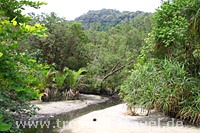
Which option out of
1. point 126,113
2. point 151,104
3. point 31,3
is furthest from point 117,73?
point 31,3

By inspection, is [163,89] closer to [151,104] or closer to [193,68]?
[151,104]

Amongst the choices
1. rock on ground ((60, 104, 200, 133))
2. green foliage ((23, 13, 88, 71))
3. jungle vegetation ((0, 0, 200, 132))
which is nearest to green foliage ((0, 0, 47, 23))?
jungle vegetation ((0, 0, 200, 132))

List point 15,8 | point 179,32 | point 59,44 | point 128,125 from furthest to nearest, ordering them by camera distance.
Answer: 1. point 59,44
2. point 179,32
3. point 128,125
4. point 15,8

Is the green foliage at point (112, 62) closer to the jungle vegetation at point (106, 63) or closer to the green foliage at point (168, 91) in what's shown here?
the jungle vegetation at point (106, 63)

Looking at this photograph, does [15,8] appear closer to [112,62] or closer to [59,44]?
[59,44]

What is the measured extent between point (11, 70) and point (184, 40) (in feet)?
23.9

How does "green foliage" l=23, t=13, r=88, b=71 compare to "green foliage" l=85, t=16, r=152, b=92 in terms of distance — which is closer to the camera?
"green foliage" l=23, t=13, r=88, b=71

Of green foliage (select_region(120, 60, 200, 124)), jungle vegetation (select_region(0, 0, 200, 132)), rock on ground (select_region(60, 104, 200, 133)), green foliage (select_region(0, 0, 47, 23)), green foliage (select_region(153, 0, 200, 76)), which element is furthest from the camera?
green foliage (select_region(153, 0, 200, 76))

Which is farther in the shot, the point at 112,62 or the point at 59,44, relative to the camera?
the point at 112,62

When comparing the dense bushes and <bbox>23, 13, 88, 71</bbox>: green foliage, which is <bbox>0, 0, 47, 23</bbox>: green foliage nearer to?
the dense bushes

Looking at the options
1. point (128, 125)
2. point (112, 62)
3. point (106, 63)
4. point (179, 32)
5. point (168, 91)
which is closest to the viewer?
point (128, 125)

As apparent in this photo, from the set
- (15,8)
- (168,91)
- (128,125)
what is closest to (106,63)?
(168,91)

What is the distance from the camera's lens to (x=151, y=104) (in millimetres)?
7746

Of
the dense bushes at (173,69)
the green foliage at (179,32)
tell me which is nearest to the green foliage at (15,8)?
the dense bushes at (173,69)
